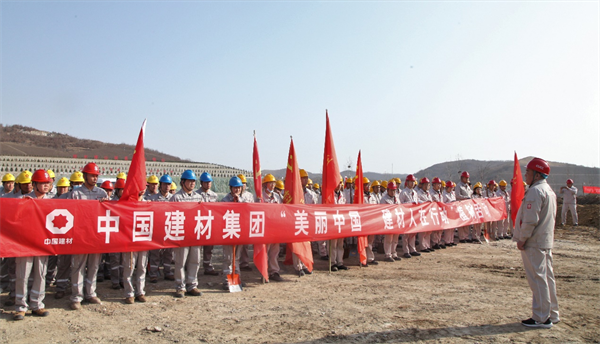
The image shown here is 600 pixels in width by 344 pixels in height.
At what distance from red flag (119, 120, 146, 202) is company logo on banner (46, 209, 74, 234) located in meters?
0.75

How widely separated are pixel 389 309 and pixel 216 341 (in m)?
2.56

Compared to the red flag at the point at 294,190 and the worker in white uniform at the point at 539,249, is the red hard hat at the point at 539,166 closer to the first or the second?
the worker in white uniform at the point at 539,249

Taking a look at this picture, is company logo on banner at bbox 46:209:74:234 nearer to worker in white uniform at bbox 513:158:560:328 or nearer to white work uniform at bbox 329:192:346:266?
white work uniform at bbox 329:192:346:266

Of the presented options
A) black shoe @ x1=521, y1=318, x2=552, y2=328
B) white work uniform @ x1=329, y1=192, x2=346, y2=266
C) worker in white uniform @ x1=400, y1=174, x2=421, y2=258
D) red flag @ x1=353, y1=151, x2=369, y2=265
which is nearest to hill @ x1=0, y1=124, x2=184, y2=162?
worker in white uniform @ x1=400, y1=174, x2=421, y2=258

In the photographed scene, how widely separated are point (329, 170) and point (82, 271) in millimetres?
4999

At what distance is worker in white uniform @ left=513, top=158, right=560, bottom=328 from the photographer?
494cm

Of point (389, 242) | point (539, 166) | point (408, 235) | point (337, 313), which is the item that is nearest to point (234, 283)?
point (337, 313)

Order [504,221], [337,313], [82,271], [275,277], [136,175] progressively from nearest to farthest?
[337,313], [82,271], [136,175], [275,277], [504,221]

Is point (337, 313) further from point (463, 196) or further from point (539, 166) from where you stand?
point (463, 196)

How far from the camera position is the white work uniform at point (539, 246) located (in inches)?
195

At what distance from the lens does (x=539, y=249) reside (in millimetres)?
5047

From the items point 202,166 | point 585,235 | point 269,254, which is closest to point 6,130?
point 202,166

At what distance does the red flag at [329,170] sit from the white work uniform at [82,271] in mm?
4552

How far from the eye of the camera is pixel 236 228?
22.8ft
